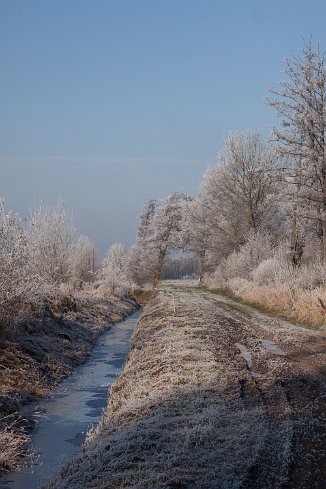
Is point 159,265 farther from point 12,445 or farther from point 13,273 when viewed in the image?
point 12,445

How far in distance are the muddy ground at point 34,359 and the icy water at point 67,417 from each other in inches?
10.2

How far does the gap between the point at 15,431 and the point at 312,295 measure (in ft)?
39.7

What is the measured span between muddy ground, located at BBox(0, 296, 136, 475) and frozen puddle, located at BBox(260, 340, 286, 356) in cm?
536

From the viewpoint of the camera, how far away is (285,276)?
79.0 ft

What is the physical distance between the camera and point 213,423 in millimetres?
6727

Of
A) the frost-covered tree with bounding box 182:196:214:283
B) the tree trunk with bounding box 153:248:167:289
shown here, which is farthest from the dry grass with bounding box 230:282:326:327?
the tree trunk with bounding box 153:248:167:289

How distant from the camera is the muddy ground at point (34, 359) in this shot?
8.53 metres

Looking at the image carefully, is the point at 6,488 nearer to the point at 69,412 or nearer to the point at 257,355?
the point at 69,412

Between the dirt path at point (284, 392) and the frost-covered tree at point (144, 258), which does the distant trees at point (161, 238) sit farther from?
the dirt path at point (284, 392)

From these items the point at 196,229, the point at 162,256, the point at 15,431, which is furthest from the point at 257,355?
the point at 162,256

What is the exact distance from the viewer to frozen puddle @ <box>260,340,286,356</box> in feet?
39.1

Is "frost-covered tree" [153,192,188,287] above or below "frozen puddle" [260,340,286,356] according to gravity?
above

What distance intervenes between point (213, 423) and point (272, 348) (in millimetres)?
6126

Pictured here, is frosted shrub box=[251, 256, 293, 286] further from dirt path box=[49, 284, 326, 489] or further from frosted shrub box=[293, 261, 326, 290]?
dirt path box=[49, 284, 326, 489]
